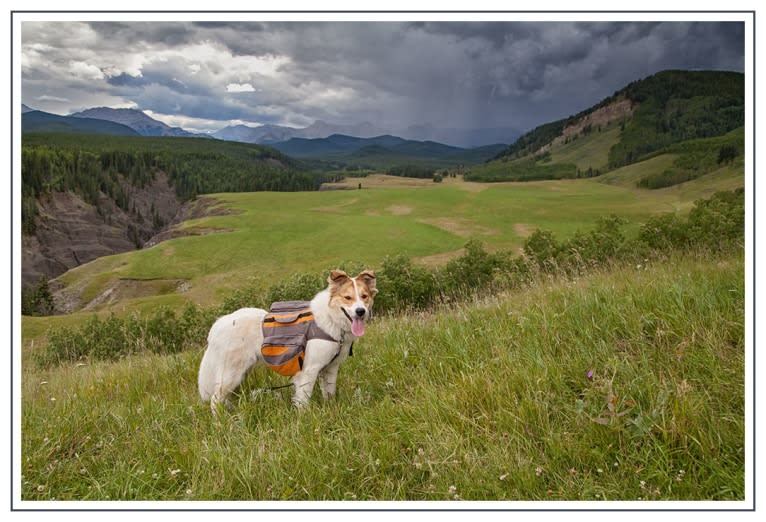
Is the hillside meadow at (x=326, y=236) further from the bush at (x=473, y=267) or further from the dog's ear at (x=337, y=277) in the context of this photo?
the dog's ear at (x=337, y=277)

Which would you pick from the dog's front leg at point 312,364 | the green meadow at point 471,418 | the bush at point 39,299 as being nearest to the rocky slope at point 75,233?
the bush at point 39,299

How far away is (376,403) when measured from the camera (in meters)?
4.75

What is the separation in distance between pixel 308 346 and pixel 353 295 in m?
0.88

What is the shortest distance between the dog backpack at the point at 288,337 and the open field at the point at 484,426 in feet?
1.42

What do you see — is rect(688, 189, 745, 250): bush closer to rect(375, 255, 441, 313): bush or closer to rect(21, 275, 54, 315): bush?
rect(375, 255, 441, 313): bush

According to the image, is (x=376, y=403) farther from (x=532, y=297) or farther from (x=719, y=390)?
(x=532, y=297)

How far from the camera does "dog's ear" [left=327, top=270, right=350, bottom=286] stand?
5.24 meters

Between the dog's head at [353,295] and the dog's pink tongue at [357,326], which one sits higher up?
the dog's head at [353,295]

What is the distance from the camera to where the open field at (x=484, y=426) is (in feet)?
10.8

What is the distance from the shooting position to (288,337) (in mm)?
5328

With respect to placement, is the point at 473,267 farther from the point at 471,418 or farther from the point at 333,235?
the point at 333,235

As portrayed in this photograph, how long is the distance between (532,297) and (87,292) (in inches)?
4720

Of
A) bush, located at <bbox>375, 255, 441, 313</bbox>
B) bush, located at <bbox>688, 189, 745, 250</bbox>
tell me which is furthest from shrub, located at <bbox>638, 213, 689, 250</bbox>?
bush, located at <bbox>375, 255, 441, 313</bbox>

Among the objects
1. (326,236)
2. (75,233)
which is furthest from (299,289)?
(75,233)
